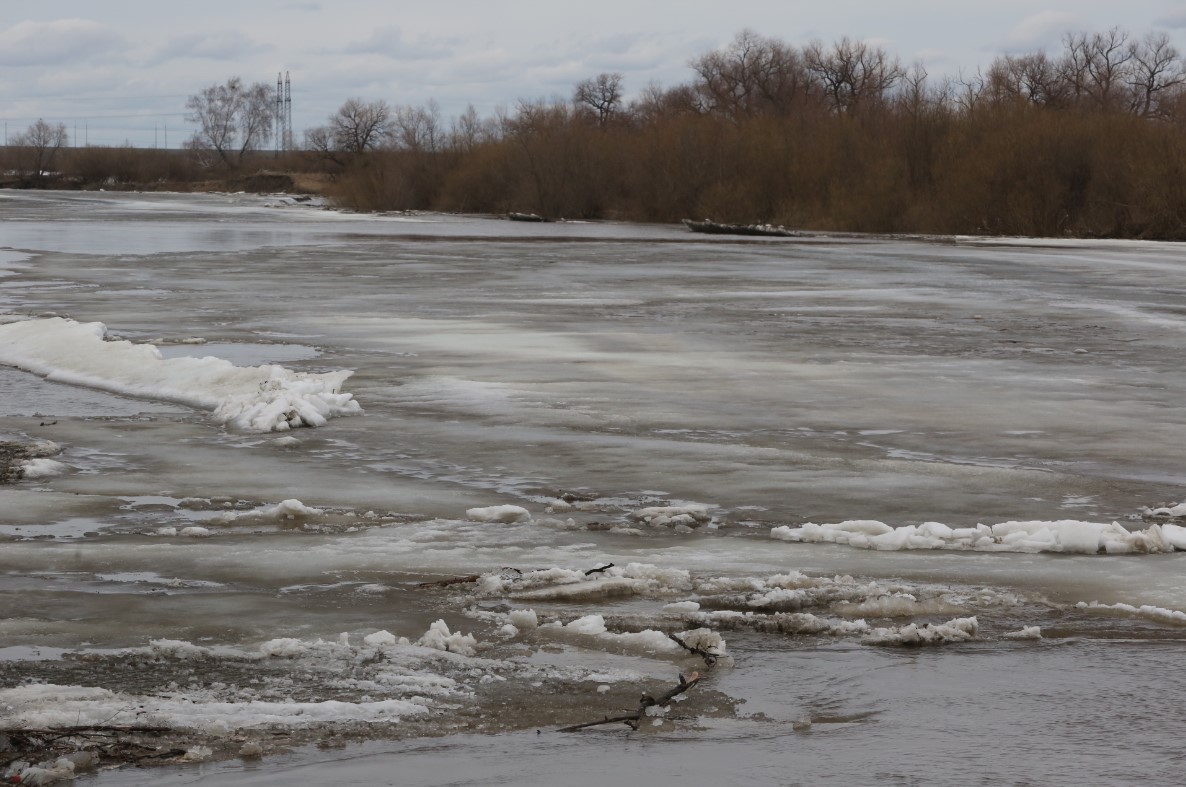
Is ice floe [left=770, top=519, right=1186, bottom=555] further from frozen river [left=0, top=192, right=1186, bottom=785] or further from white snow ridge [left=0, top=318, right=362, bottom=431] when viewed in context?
white snow ridge [left=0, top=318, right=362, bottom=431]

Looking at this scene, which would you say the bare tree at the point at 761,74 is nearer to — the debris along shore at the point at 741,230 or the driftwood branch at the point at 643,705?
the debris along shore at the point at 741,230

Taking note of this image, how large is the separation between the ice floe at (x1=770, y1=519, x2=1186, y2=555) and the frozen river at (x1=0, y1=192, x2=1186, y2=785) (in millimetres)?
20

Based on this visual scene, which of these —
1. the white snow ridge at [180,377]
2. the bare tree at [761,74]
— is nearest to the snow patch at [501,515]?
the white snow ridge at [180,377]

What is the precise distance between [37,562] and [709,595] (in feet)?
9.60

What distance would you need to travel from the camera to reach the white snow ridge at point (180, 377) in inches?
422

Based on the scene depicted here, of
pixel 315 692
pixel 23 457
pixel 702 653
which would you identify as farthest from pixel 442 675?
pixel 23 457

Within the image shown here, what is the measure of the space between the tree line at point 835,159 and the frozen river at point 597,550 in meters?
37.9

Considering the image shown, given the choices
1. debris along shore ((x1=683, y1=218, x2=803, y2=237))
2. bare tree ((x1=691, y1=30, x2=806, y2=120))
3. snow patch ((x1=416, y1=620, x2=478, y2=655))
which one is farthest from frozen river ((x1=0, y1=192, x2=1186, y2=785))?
bare tree ((x1=691, y1=30, x2=806, y2=120))

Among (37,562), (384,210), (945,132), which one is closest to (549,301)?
(37,562)

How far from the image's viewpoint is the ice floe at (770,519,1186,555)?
697 centimetres

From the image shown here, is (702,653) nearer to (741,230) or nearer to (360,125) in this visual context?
(741,230)

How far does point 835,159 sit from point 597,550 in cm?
5734

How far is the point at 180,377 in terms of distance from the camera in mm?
12555

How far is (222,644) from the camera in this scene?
17.6ft
